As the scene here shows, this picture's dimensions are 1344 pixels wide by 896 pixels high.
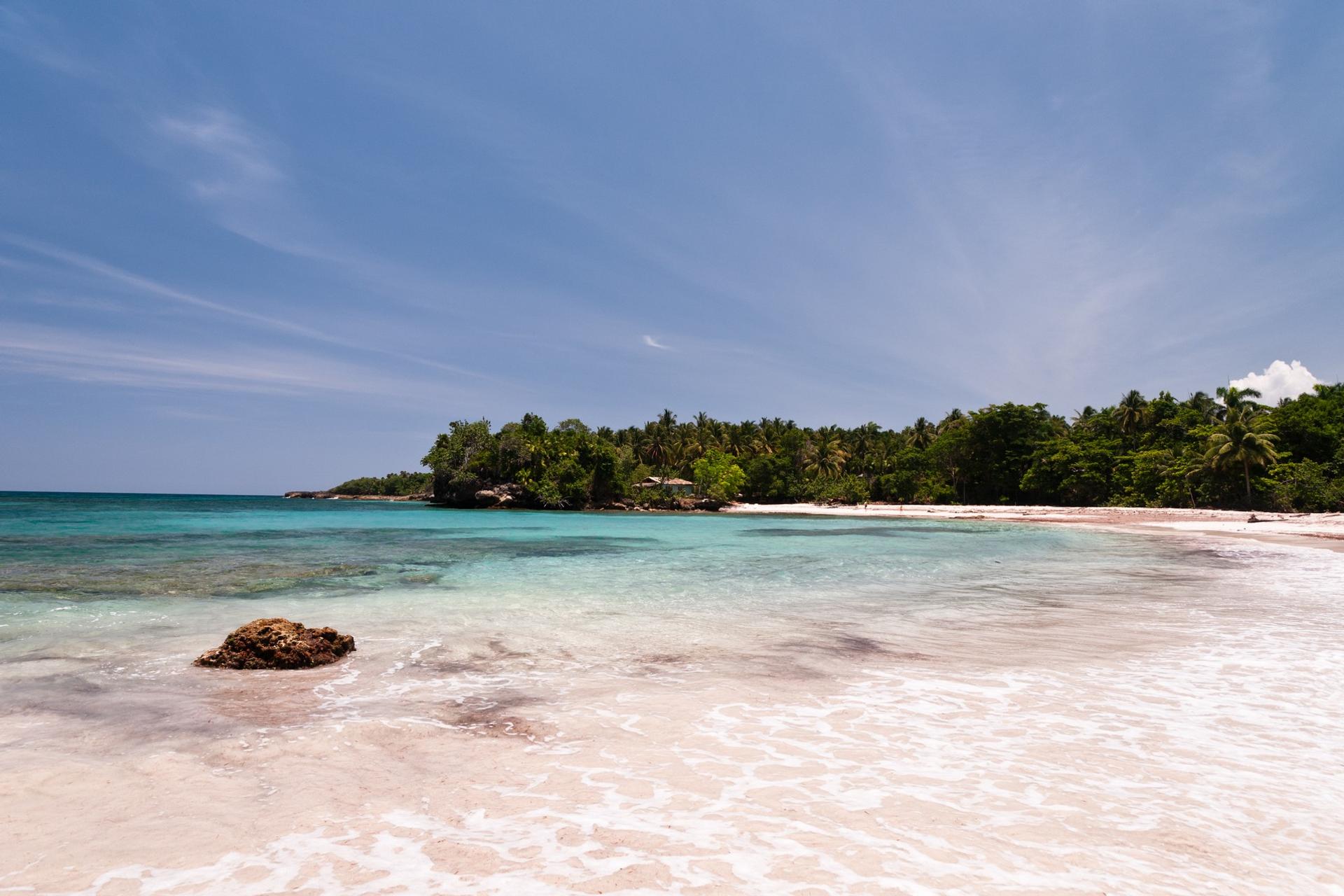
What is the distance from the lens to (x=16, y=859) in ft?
10.5

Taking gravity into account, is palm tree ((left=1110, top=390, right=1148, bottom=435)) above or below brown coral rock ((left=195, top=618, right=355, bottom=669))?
above

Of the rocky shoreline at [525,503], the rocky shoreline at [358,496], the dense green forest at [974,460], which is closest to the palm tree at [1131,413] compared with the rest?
the dense green forest at [974,460]

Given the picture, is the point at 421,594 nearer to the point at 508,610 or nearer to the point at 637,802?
the point at 508,610

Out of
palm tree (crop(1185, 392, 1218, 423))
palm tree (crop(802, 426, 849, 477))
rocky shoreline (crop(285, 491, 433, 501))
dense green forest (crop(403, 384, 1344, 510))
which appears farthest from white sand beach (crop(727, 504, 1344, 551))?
rocky shoreline (crop(285, 491, 433, 501))

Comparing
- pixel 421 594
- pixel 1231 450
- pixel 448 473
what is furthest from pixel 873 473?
pixel 421 594

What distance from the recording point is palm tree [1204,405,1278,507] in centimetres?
4338

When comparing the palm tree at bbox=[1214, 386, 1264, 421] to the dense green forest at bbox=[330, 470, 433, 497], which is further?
the dense green forest at bbox=[330, 470, 433, 497]

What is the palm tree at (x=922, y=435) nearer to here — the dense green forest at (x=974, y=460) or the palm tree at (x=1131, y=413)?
the dense green forest at (x=974, y=460)

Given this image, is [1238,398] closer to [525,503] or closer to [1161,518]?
[1161,518]

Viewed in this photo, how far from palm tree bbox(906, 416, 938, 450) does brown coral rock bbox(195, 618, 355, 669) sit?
87705 mm

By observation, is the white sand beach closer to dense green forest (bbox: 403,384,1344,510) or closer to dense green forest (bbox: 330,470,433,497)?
dense green forest (bbox: 403,384,1344,510)

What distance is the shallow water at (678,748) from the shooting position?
10.4ft

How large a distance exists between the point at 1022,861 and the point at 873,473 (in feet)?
275

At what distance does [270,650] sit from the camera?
6918 mm
